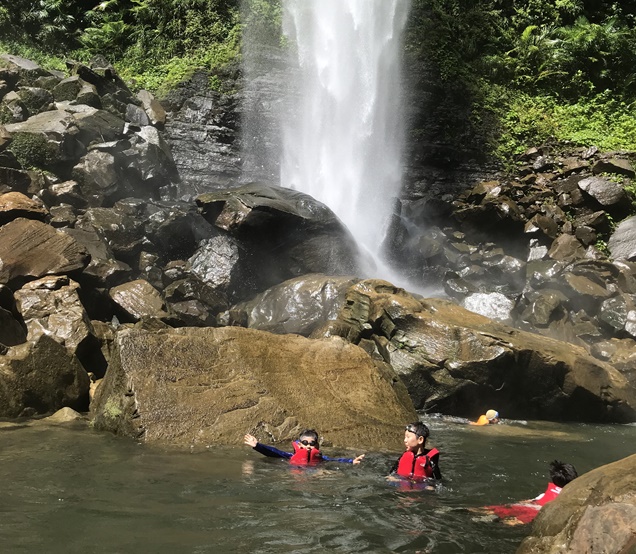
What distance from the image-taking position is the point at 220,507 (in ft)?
16.3

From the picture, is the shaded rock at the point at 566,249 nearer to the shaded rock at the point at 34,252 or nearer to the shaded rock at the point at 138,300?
the shaded rock at the point at 138,300

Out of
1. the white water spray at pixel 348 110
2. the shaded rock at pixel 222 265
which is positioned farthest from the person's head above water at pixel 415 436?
the white water spray at pixel 348 110

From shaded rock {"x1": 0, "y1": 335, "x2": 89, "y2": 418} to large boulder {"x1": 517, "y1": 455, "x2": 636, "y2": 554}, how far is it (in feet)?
22.5

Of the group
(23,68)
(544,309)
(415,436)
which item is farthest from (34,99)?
(415,436)

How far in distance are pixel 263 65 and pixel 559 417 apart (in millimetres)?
18651

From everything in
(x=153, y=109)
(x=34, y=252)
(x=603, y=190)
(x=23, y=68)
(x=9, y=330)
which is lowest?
(x=9, y=330)

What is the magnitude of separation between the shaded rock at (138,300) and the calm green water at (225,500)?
475 cm

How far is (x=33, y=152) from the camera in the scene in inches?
652

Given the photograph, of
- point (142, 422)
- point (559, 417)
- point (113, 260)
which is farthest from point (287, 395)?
point (113, 260)

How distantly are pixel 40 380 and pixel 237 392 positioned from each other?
2.80 m

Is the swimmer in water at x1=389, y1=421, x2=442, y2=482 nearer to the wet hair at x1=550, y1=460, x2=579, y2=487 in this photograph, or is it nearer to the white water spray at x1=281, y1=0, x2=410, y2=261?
the wet hair at x1=550, y1=460, x2=579, y2=487

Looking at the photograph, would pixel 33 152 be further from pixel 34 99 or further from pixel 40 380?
pixel 40 380

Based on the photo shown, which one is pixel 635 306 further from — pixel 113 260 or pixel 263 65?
pixel 263 65

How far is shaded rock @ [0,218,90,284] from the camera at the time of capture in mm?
11250
